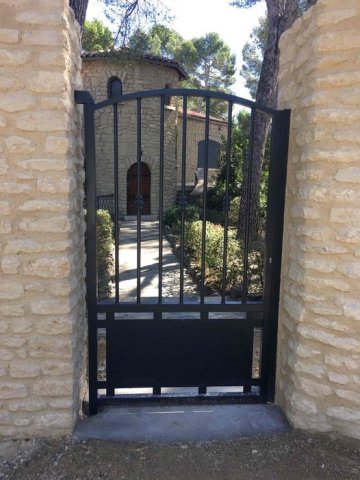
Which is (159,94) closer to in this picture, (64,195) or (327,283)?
(64,195)

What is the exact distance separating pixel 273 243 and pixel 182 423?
145cm

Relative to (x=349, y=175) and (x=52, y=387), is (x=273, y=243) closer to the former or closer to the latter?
(x=349, y=175)

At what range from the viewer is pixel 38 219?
246cm

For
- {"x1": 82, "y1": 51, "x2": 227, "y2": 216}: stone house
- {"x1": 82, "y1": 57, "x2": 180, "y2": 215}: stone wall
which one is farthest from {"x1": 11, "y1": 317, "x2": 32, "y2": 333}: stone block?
{"x1": 82, "y1": 57, "x2": 180, "y2": 215}: stone wall

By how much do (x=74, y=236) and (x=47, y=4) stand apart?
1381 millimetres

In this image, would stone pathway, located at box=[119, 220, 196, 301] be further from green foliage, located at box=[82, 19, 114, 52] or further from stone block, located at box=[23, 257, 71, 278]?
green foliage, located at box=[82, 19, 114, 52]

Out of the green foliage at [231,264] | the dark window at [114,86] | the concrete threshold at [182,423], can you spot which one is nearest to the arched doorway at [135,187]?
the dark window at [114,86]

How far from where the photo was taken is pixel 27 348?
2555mm

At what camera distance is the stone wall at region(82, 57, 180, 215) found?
51.8 ft

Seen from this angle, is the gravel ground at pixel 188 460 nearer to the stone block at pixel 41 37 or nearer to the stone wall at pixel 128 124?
the stone block at pixel 41 37

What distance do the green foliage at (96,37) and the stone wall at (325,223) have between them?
9.16 m

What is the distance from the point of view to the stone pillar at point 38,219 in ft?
7.68

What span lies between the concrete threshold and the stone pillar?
0.30m

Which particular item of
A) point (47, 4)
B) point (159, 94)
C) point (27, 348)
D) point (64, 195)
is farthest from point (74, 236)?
point (47, 4)
